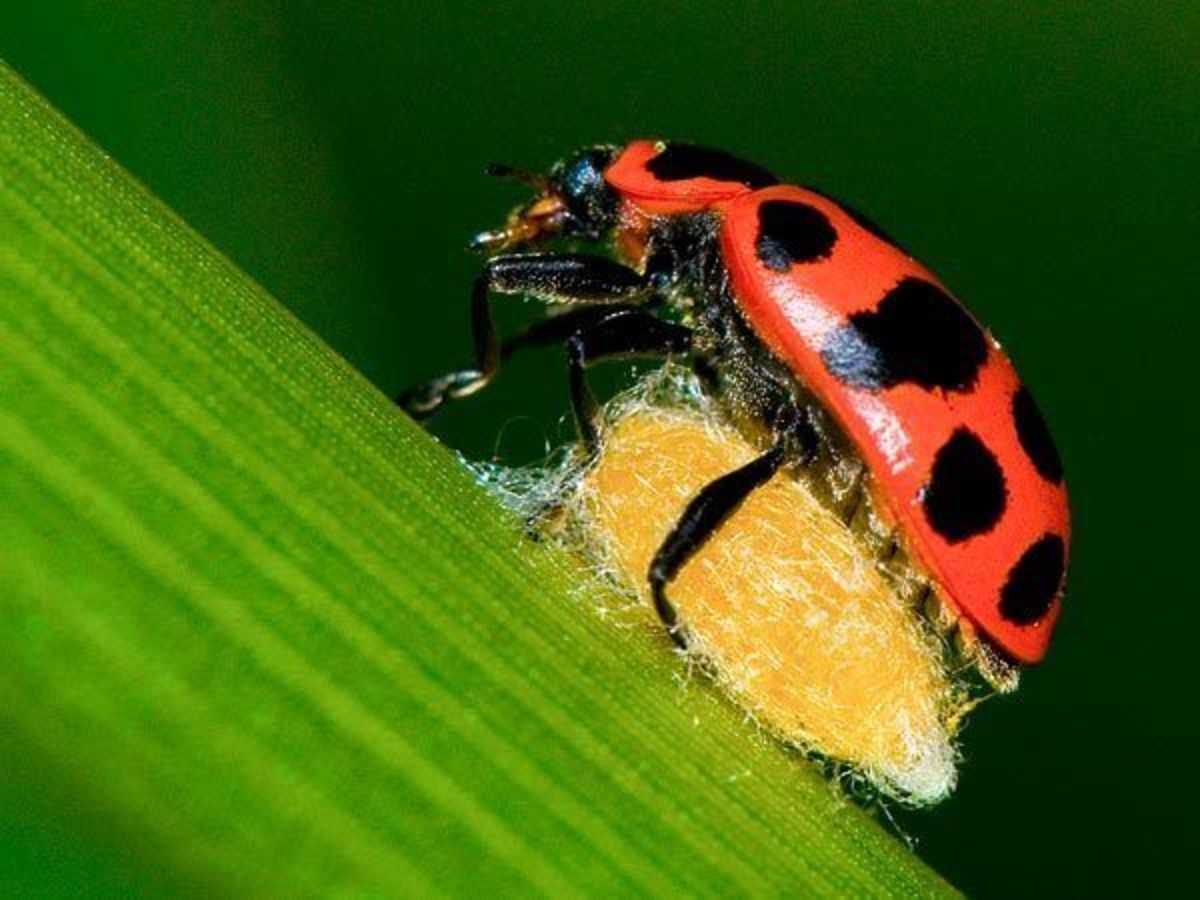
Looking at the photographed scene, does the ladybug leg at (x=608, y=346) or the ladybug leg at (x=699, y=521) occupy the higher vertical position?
the ladybug leg at (x=699, y=521)

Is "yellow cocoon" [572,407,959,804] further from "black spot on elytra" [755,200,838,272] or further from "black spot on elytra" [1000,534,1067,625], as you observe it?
"black spot on elytra" [755,200,838,272]

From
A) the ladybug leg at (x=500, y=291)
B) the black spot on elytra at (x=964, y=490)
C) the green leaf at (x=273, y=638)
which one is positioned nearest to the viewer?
the green leaf at (x=273, y=638)

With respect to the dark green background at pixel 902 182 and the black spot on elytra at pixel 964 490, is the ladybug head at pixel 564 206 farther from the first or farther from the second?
the black spot on elytra at pixel 964 490

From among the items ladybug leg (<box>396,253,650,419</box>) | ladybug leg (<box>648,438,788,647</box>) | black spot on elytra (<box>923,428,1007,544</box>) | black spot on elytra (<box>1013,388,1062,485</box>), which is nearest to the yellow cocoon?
ladybug leg (<box>648,438,788,647</box>)

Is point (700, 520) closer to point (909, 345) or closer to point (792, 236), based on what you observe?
point (909, 345)

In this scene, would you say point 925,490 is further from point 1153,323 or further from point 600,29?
point 600,29

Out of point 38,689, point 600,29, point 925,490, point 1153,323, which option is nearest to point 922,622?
point 925,490

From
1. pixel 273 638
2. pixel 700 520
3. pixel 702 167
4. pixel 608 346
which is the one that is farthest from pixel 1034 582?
pixel 273 638

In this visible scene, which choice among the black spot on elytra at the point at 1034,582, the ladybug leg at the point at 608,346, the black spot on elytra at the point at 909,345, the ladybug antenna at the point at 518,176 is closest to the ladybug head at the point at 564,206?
the ladybug antenna at the point at 518,176
